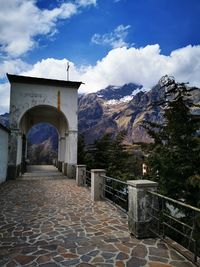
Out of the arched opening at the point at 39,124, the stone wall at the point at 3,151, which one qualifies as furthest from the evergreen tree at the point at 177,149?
the arched opening at the point at 39,124

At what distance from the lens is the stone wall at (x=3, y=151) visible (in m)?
14.2

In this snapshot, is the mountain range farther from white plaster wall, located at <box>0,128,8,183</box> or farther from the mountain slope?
white plaster wall, located at <box>0,128,8,183</box>

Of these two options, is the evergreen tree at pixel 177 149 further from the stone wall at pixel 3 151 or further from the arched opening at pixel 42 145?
the arched opening at pixel 42 145

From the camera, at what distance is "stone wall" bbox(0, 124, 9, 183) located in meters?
14.2

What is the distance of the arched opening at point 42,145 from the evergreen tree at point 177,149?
4307 centimetres

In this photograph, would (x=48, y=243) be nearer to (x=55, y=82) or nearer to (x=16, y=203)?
(x=16, y=203)

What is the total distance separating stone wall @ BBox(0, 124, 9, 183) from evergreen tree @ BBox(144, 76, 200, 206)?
9806 millimetres

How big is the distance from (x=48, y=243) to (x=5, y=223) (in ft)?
6.74

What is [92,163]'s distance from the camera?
48.2ft

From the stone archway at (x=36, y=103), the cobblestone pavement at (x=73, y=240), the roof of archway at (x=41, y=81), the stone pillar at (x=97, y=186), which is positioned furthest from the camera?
the roof of archway at (x=41, y=81)

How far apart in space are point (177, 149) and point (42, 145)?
68210 mm

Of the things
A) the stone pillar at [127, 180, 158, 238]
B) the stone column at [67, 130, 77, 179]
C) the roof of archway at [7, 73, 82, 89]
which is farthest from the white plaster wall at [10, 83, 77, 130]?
the stone pillar at [127, 180, 158, 238]

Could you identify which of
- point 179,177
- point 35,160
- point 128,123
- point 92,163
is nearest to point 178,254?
point 179,177

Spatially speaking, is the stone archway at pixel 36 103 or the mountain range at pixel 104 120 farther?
the mountain range at pixel 104 120
